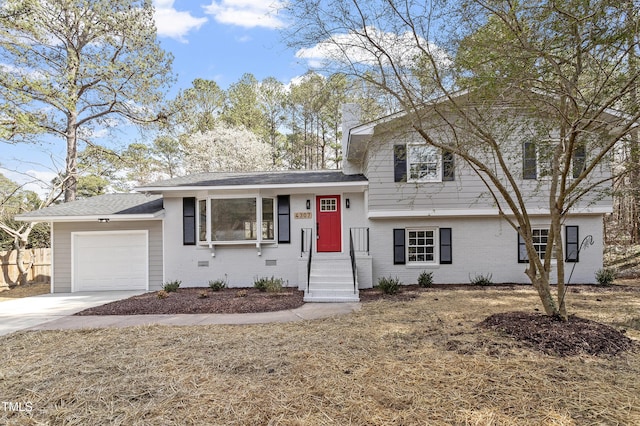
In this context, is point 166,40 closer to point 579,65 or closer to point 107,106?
point 107,106

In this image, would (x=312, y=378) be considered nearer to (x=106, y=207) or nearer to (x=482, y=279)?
(x=482, y=279)

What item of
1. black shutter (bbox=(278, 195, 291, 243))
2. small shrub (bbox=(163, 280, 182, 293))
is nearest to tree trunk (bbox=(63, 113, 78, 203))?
small shrub (bbox=(163, 280, 182, 293))

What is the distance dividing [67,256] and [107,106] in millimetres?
8472

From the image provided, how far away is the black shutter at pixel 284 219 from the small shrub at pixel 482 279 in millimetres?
5561

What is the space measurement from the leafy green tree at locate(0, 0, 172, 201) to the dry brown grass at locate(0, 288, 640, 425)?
11046 millimetres

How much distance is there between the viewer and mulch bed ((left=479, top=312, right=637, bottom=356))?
396cm

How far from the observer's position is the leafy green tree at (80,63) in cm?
1227

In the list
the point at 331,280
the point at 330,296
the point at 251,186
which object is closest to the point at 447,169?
the point at 331,280

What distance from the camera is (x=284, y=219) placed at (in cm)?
1007

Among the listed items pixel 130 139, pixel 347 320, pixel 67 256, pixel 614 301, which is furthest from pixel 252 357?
pixel 130 139

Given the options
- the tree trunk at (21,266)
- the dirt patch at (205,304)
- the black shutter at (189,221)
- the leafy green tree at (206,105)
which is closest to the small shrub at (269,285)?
the dirt patch at (205,304)

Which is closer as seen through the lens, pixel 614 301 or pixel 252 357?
pixel 252 357

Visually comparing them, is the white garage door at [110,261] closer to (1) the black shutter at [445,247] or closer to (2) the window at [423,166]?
(2) the window at [423,166]

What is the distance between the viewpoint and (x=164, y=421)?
2662mm
